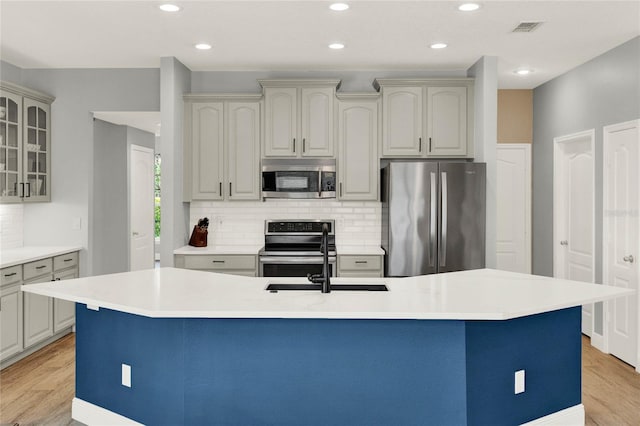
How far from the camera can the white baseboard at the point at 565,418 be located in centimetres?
304

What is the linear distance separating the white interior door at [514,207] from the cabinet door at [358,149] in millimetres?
1973

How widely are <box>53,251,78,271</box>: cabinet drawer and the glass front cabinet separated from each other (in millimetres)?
630

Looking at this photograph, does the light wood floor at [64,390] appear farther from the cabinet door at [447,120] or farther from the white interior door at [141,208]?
the cabinet door at [447,120]

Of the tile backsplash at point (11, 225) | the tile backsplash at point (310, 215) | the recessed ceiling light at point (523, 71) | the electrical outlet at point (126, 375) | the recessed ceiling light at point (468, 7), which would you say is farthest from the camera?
the tile backsplash at point (310, 215)

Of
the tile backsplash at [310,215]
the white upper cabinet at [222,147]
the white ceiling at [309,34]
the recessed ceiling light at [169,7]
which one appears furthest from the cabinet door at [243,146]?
the recessed ceiling light at [169,7]

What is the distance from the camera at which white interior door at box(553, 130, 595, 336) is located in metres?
5.35

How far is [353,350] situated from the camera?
2729 mm

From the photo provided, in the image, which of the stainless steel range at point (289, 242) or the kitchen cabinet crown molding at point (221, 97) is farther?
the kitchen cabinet crown molding at point (221, 97)

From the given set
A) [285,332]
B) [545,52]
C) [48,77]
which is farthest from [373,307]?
[48,77]

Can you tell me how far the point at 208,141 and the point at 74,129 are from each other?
1.45 m

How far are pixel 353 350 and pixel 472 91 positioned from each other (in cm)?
349

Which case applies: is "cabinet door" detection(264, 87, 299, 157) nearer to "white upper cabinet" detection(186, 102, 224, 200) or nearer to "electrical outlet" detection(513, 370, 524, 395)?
"white upper cabinet" detection(186, 102, 224, 200)

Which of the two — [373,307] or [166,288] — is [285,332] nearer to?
[373,307]

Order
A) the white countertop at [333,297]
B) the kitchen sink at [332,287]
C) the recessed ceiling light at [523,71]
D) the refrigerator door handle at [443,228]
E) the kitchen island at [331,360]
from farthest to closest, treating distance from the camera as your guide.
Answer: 1. the recessed ceiling light at [523,71]
2. the refrigerator door handle at [443,228]
3. the kitchen sink at [332,287]
4. the kitchen island at [331,360]
5. the white countertop at [333,297]
